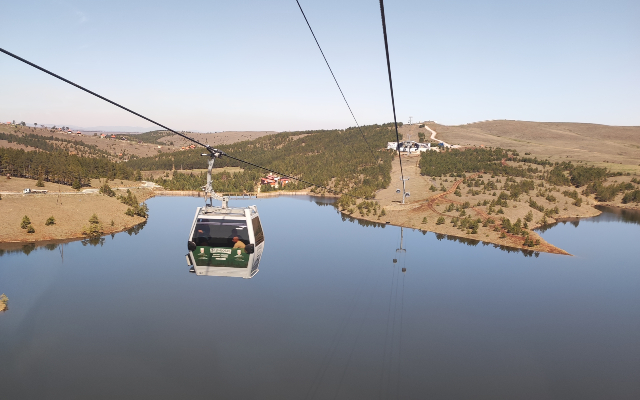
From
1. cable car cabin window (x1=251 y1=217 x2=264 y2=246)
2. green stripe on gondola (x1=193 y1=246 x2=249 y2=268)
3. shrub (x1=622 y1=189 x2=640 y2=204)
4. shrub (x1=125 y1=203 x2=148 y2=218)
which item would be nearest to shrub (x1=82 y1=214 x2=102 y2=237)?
shrub (x1=125 y1=203 x2=148 y2=218)

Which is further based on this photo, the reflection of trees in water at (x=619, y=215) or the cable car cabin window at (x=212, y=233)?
the reflection of trees in water at (x=619, y=215)

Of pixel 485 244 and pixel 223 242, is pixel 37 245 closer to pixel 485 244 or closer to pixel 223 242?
pixel 223 242

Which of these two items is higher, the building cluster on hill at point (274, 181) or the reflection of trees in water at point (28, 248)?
the building cluster on hill at point (274, 181)

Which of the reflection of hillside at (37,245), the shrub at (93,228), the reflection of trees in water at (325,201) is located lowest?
the reflection of trees in water at (325,201)

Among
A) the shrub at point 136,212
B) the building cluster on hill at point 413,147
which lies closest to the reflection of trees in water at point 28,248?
the shrub at point 136,212

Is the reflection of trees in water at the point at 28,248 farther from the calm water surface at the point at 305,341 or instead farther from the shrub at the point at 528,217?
the shrub at the point at 528,217

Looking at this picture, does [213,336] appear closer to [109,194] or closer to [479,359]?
[479,359]

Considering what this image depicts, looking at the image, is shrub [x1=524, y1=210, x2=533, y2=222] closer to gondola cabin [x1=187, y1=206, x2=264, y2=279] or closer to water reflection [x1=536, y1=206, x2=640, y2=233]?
water reflection [x1=536, y1=206, x2=640, y2=233]

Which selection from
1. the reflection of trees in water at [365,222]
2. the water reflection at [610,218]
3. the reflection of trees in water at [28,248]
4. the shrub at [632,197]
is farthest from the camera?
the shrub at [632,197]

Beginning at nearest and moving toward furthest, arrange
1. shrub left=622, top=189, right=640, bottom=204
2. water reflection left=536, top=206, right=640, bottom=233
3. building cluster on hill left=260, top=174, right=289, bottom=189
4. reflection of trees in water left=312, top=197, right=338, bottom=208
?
water reflection left=536, top=206, right=640, bottom=233 → shrub left=622, top=189, right=640, bottom=204 → reflection of trees in water left=312, top=197, right=338, bottom=208 → building cluster on hill left=260, top=174, right=289, bottom=189
